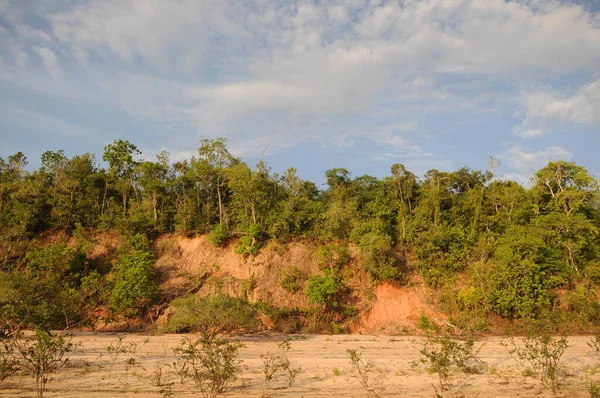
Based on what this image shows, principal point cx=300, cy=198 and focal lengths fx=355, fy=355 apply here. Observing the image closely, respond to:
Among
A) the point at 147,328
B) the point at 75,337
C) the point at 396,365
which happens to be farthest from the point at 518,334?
the point at 75,337

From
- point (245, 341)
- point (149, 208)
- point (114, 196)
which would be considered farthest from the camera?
point (114, 196)

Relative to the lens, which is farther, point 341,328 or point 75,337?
point 341,328

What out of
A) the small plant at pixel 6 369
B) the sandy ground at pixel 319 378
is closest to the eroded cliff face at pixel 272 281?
the sandy ground at pixel 319 378

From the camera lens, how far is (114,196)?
34094 millimetres

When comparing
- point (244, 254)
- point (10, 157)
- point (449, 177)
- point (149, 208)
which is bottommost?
point (244, 254)

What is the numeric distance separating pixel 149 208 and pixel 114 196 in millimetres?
5290

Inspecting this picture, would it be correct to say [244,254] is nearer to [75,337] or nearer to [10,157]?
[75,337]

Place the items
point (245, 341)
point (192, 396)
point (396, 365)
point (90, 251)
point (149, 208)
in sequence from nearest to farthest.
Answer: point (192, 396), point (396, 365), point (245, 341), point (90, 251), point (149, 208)

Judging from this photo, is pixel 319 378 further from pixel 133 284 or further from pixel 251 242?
pixel 251 242

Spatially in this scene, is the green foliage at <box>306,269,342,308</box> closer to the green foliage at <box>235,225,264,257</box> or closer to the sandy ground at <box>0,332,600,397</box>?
the green foliage at <box>235,225,264,257</box>

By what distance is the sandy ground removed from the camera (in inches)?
388

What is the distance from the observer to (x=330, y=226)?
30.0 metres

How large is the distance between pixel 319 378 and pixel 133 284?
17.7 m

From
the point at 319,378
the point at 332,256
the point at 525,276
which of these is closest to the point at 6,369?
the point at 319,378
